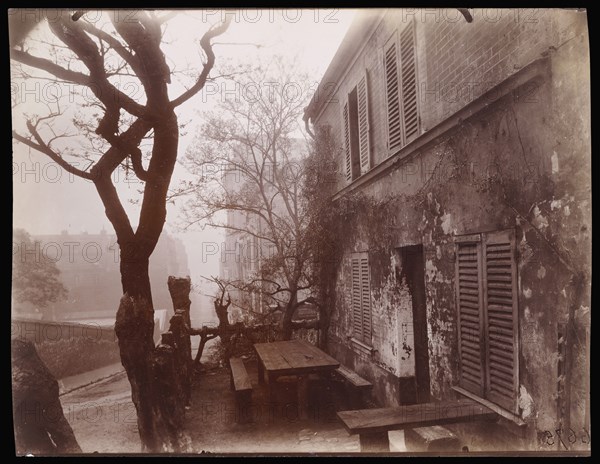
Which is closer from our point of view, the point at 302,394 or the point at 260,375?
the point at 302,394

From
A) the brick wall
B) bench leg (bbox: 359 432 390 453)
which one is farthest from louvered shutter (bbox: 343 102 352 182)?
bench leg (bbox: 359 432 390 453)

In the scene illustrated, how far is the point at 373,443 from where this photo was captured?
4277 mm

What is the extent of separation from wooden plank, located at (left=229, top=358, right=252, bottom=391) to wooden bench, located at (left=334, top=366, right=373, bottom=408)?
1.21m

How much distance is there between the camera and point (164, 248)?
4777 mm

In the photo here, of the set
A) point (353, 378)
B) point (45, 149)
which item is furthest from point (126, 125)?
point (353, 378)

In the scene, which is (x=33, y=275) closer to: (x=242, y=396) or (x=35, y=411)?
(x=35, y=411)

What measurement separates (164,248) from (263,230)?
1.10 metres

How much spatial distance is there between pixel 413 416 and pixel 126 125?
4174mm

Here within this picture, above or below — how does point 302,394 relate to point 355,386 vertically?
above

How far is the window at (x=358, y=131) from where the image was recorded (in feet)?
20.2

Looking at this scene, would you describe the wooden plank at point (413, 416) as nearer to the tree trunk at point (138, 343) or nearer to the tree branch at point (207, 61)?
the tree trunk at point (138, 343)

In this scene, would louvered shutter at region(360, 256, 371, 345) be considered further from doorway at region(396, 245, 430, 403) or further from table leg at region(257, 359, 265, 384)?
table leg at region(257, 359, 265, 384)

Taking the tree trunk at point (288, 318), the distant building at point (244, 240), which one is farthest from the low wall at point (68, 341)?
the tree trunk at point (288, 318)

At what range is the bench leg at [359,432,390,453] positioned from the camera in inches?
166
